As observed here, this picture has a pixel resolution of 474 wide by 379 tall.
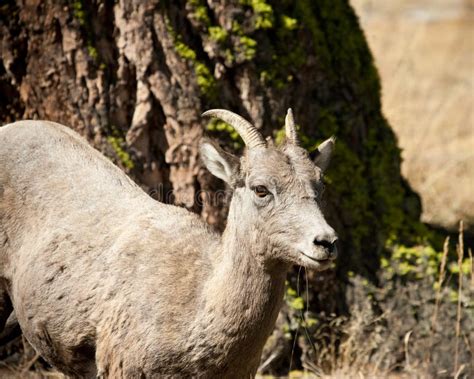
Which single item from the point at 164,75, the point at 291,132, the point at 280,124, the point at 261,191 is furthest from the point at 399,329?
the point at 164,75

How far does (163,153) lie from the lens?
6.74 meters

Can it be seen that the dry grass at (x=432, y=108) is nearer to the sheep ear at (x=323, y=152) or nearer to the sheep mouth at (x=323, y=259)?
the sheep ear at (x=323, y=152)

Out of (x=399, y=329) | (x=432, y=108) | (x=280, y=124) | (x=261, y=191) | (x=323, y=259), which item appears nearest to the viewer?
(x=323, y=259)

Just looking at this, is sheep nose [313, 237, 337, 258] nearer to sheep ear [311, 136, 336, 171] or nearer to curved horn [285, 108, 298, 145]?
curved horn [285, 108, 298, 145]

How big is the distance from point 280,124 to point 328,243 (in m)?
2.47

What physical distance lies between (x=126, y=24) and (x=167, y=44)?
0.36 meters

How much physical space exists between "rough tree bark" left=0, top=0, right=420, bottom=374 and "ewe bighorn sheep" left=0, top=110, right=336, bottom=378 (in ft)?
2.80

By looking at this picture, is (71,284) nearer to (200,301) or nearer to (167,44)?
(200,301)

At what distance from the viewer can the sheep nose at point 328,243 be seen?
4.43 m

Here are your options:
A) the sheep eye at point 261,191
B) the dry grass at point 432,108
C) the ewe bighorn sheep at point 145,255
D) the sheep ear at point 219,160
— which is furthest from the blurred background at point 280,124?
the sheep eye at point 261,191

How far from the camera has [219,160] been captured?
5.08 m

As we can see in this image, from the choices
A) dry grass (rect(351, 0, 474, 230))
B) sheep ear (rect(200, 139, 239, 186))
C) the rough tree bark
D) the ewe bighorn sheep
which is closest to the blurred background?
the rough tree bark

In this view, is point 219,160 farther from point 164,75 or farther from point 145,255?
point 164,75

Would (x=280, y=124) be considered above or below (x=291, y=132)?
above
